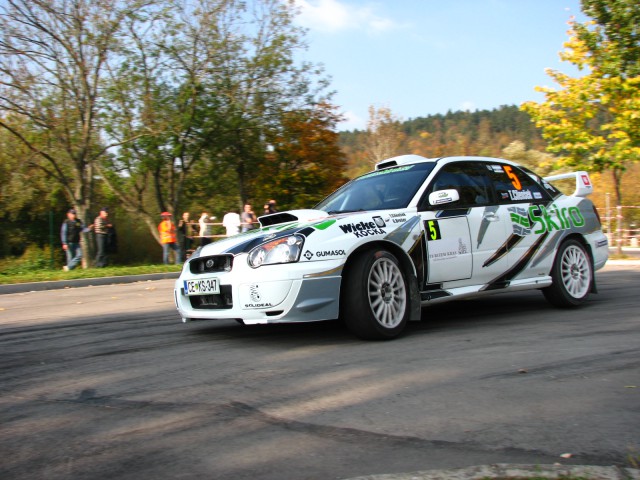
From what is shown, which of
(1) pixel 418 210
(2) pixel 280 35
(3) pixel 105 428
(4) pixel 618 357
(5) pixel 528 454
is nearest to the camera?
(5) pixel 528 454

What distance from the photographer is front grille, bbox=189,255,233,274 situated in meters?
5.67

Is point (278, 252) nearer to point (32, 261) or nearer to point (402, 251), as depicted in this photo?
point (402, 251)

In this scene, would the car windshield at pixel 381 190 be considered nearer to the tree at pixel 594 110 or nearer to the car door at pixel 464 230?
the car door at pixel 464 230

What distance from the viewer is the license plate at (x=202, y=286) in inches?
222

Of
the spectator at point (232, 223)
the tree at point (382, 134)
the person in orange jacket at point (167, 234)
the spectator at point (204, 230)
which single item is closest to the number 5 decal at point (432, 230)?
the spectator at point (232, 223)

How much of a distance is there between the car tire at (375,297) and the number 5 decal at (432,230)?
1.73ft

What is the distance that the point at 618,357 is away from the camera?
489 centimetres

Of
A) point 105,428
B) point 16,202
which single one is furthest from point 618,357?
point 16,202

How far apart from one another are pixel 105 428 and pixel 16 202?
24.5 meters

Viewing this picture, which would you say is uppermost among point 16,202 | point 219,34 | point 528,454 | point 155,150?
point 219,34

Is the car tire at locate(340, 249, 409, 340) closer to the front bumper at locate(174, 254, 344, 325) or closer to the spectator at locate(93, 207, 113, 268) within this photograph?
the front bumper at locate(174, 254, 344, 325)

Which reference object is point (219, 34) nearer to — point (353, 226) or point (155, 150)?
point (155, 150)

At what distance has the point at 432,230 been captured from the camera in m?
6.16

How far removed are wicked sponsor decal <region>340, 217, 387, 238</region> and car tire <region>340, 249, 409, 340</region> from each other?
17 cm
